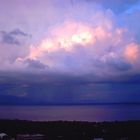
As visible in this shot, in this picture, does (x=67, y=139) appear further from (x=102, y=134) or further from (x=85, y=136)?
(x=102, y=134)

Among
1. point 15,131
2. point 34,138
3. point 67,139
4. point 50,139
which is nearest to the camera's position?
point 34,138

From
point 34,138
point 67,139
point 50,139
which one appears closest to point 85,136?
point 67,139

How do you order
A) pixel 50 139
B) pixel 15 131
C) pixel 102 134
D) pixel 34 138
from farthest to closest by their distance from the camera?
pixel 15 131 → pixel 102 134 → pixel 50 139 → pixel 34 138

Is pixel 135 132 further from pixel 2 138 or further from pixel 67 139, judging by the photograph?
pixel 2 138

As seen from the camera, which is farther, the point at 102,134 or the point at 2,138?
the point at 102,134

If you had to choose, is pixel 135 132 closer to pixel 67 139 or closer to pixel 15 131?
pixel 67 139

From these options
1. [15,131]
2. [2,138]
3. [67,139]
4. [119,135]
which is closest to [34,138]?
[2,138]

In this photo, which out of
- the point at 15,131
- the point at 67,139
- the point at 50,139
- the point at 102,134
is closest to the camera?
the point at 50,139

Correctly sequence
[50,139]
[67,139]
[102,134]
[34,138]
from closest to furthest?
[34,138] → [50,139] → [67,139] → [102,134]

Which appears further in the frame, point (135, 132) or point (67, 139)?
point (135, 132)
